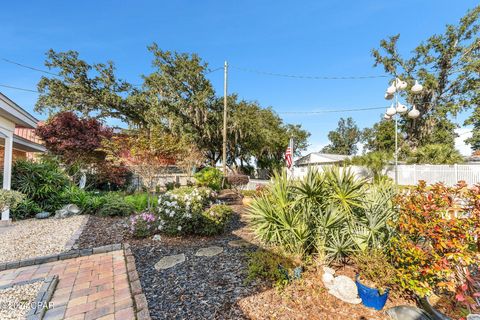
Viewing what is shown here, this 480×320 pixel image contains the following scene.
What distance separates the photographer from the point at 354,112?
1972 cm

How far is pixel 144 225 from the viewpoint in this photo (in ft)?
15.6

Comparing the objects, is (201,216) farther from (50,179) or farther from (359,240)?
(50,179)

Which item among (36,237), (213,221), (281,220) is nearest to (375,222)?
(281,220)

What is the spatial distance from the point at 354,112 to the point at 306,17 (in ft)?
38.1

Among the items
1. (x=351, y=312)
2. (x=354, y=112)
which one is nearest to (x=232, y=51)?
(x=354, y=112)

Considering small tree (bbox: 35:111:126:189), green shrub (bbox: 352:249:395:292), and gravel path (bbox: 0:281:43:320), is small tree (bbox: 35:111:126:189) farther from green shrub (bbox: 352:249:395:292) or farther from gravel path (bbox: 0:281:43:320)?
green shrub (bbox: 352:249:395:292)

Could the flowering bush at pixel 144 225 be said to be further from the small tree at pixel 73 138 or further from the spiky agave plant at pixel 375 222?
the small tree at pixel 73 138

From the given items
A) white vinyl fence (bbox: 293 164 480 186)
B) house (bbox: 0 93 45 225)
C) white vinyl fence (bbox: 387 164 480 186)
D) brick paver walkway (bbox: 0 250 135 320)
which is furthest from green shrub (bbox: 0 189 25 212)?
white vinyl fence (bbox: 387 164 480 186)

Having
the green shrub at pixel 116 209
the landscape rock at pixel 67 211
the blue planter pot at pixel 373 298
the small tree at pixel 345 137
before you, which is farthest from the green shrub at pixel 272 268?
the small tree at pixel 345 137

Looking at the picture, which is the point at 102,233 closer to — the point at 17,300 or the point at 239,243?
the point at 17,300

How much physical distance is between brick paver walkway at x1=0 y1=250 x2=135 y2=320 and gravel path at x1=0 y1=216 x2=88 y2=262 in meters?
0.61

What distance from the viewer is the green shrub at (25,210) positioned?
20.7ft

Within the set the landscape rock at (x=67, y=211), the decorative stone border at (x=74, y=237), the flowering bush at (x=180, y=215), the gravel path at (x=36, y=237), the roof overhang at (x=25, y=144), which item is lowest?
the gravel path at (x=36, y=237)

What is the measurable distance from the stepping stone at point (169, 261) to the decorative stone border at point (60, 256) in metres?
1.01
